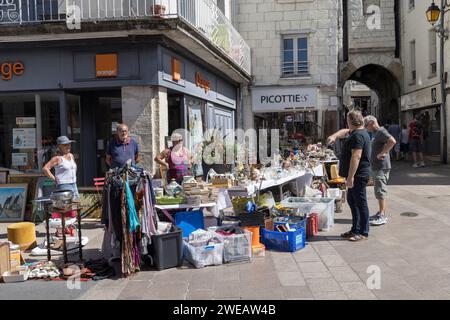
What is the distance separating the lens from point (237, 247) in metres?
5.85

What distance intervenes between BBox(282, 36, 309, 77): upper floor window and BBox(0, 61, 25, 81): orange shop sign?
36.8ft

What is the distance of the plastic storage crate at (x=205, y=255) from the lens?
18.7 feet

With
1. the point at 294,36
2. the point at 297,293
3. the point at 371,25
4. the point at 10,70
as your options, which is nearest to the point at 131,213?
the point at 297,293

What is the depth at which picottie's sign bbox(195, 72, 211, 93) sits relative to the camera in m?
11.5

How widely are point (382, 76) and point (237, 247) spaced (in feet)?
82.2

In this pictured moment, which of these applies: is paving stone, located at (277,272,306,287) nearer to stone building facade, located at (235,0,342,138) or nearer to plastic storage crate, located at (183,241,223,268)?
plastic storage crate, located at (183,241,223,268)

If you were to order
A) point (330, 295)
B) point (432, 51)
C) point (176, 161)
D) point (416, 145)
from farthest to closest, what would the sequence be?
point (432, 51) → point (416, 145) → point (176, 161) → point (330, 295)

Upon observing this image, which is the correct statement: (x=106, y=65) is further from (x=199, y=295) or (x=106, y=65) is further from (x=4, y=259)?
(x=199, y=295)

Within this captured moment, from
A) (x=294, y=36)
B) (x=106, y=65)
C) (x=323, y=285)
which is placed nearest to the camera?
(x=323, y=285)

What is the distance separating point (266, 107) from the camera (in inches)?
716

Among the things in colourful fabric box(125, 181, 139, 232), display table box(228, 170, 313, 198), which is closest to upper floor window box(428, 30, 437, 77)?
display table box(228, 170, 313, 198)

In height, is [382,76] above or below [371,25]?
below

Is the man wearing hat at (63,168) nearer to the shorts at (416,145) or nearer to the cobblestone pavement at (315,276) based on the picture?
the cobblestone pavement at (315,276)

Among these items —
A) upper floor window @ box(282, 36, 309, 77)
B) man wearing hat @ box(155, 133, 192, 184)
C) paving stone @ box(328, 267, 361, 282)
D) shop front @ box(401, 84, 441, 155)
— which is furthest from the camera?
shop front @ box(401, 84, 441, 155)
